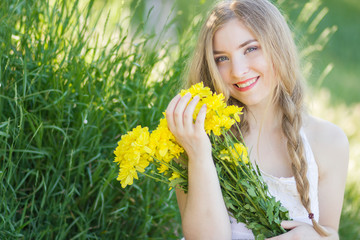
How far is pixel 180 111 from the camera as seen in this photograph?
5.02 ft

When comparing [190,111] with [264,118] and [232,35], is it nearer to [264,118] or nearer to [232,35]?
[232,35]

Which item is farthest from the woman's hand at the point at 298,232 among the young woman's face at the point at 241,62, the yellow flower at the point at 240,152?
the young woman's face at the point at 241,62

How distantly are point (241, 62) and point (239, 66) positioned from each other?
0.8 inches

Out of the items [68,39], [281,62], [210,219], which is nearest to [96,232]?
[210,219]

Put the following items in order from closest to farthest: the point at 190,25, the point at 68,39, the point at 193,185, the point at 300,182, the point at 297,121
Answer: the point at 193,185 → the point at 300,182 → the point at 297,121 → the point at 68,39 → the point at 190,25

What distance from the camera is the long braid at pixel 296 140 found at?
184 cm

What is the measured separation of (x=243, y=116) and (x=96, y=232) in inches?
33.8

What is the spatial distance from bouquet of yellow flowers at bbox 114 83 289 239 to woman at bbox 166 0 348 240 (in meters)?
0.14

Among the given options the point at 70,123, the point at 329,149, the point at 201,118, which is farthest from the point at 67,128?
the point at 329,149

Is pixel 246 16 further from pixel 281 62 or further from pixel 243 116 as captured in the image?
pixel 243 116

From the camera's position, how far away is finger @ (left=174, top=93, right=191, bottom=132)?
1.53 m

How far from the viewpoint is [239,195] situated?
5.31ft

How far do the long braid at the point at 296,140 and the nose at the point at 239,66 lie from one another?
0.27m

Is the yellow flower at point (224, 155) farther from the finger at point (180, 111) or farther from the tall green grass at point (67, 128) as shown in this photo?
the tall green grass at point (67, 128)
